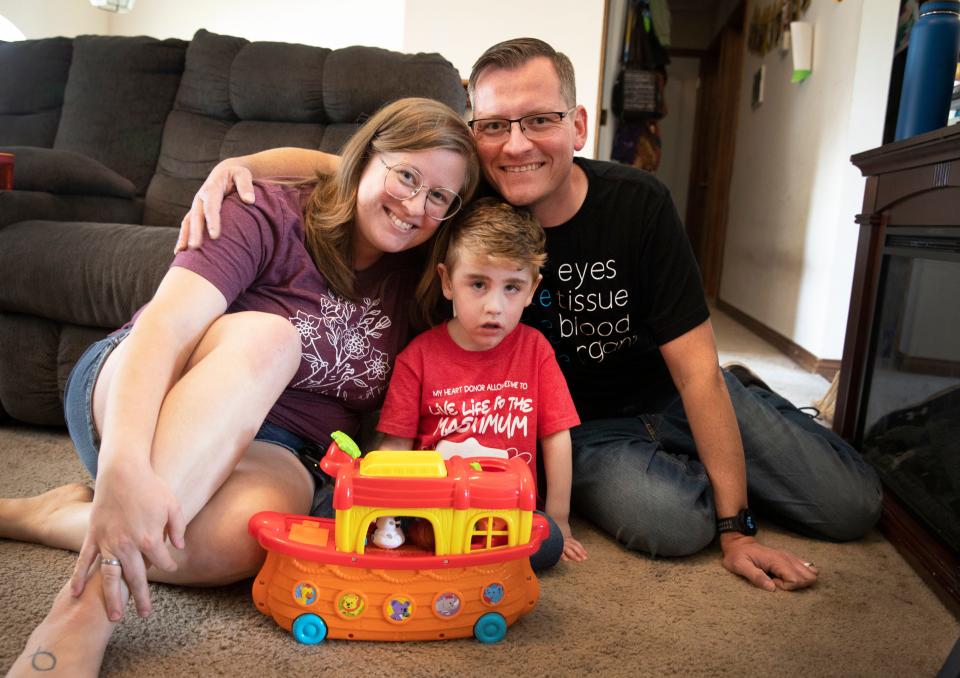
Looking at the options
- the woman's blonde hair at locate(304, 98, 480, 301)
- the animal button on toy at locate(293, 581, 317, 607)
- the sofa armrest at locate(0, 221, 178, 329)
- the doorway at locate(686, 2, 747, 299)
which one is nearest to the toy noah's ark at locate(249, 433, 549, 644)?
the animal button on toy at locate(293, 581, 317, 607)

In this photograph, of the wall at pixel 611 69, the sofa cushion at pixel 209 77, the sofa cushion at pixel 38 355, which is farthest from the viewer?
the wall at pixel 611 69

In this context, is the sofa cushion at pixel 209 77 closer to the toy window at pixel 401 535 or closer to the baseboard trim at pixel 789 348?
the toy window at pixel 401 535

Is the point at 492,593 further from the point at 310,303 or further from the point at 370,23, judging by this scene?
the point at 370,23

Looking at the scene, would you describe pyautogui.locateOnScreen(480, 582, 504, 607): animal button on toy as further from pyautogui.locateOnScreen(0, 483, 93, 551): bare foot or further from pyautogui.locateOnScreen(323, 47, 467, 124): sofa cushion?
pyautogui.locateOnScreen(323, 47, 467, 124): sofa cushion

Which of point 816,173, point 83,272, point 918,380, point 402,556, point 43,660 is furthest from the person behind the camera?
point 816,173

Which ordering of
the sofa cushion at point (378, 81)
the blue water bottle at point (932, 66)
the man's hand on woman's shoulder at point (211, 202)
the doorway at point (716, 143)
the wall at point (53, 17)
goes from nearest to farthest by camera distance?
the man's hand on woman's shoulder at point (211, 202)
the blue water bottle at point (932, 66)
the sofa cushion at point (378, 81)
the wall at point (53, 17)
the doorway at point (716, 143)

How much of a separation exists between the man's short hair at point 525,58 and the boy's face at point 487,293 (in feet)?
1.05

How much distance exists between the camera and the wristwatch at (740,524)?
4.10 feet

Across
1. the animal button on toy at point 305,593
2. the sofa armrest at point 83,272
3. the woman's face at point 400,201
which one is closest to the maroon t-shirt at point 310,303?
the woman's face at point 400,201

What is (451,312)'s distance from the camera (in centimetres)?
131

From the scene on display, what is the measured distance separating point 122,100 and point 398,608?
218 cm

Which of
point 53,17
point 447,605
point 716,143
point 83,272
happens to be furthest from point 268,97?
point 716,143

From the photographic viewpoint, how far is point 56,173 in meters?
1.87

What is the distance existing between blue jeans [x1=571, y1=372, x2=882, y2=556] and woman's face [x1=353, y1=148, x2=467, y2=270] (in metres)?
0.54
